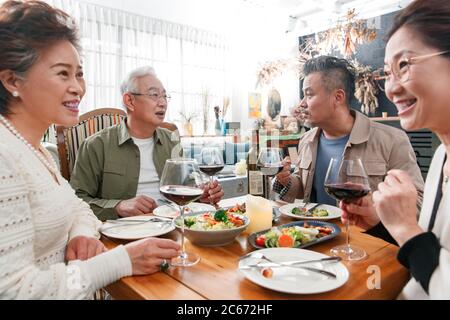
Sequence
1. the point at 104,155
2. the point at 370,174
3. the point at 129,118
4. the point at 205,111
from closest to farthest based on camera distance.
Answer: the point at 370,174 < the point at 104,155 < the point at 129,118 < the point at 205,111

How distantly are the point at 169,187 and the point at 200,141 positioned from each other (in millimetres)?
4596

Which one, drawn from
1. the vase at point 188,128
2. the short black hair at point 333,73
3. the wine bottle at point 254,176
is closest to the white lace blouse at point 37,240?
the wine bottle at point 254,176

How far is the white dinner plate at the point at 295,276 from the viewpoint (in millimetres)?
663

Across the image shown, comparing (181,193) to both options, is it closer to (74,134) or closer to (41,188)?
(41,188)

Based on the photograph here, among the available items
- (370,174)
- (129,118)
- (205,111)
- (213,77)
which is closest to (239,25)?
(213,77)

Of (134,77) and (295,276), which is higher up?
(134,77)

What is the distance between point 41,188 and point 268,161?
0.80 meters

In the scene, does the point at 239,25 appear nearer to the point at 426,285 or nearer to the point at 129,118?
the point at 129,118

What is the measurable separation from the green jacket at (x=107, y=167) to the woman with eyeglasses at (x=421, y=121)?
4.81ft

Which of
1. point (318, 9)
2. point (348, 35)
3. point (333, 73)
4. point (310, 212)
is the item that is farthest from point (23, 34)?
point (318, 9)

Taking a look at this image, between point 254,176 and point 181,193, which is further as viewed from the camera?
point 254,176

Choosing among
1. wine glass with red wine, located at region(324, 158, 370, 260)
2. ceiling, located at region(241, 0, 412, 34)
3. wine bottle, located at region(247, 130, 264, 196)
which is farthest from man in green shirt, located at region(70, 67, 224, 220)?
ceiling, located at region(241, 0, 412, 34)

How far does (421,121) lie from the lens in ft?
2.72
